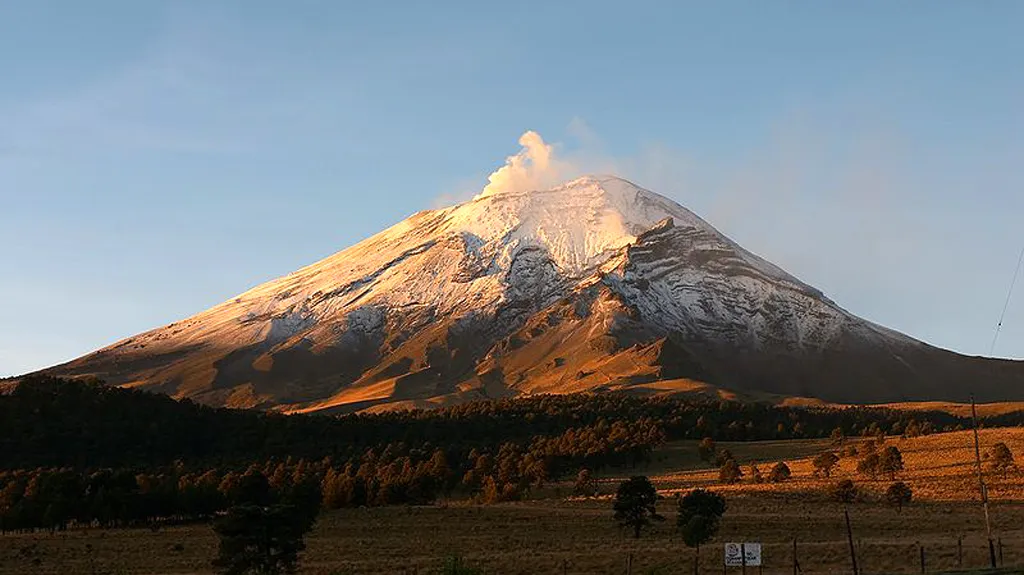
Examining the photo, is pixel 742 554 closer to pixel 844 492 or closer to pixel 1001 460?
pixel 844 492

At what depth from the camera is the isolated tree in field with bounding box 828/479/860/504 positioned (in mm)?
85750

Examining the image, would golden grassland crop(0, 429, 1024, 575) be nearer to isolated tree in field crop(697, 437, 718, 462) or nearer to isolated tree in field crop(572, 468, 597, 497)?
isolated tree in field crop(572, 468, 597, 497)

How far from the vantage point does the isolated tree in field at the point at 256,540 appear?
50.3 meters

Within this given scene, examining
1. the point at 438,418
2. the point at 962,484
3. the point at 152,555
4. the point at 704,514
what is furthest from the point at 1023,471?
the point at 438,418

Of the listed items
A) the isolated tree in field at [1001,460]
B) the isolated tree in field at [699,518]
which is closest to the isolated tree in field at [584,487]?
the isolated tree in field at [699,518]

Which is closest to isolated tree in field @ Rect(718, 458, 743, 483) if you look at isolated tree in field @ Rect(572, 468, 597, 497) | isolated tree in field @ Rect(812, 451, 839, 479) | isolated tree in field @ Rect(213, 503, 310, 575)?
isolated tree in field @ Rect(812, 451, 839, 479)

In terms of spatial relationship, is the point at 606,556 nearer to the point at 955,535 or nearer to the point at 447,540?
the point at 447,540

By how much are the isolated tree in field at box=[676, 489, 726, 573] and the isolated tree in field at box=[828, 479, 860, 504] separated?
1849 cm

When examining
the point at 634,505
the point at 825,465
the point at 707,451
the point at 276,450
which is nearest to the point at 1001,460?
the point at 825,465

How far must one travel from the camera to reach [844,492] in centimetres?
8575

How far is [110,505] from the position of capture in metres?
89.8

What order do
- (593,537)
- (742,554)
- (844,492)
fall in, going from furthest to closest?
(844,492)
(593,537)
(742,554)

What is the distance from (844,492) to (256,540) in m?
53.3

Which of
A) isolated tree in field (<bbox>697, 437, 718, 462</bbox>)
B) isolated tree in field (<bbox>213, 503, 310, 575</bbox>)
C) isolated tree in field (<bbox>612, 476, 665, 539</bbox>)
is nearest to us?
isolated tree in field (<bbox>213, 503, 310, 575</bbox>)
